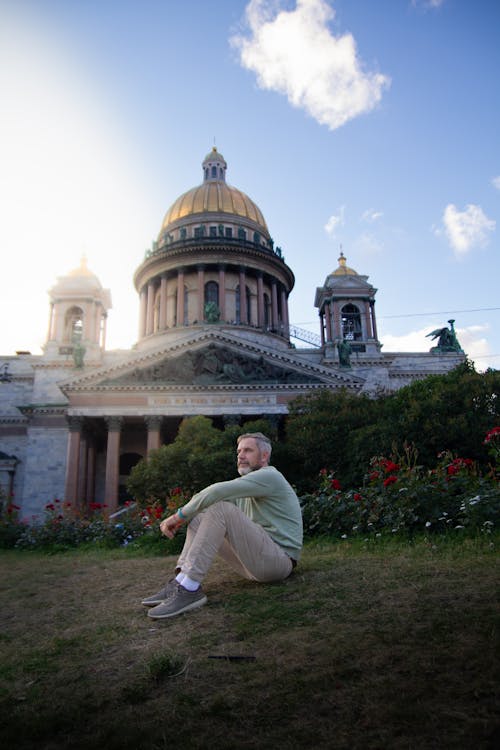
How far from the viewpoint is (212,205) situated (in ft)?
172

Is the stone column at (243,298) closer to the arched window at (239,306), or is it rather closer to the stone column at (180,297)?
the arched window at (239,306)

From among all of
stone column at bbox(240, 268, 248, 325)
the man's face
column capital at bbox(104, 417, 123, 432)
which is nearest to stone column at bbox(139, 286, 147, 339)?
stone column at bbox(240, 268, 248, 325)

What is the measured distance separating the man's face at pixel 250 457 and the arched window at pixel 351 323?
3983cm

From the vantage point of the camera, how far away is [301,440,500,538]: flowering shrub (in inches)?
333

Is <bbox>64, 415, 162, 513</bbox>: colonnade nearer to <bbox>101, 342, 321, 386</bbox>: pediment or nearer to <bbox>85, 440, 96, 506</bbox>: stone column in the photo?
<bbox>85, 440, 96, 506</bbox>: stone column

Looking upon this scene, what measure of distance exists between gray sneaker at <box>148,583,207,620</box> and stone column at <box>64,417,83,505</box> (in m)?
26.9

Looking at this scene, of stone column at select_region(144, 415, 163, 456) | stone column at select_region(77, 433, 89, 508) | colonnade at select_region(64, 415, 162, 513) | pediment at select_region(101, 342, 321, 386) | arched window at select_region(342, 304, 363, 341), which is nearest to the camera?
colonnade at select_region(64, 415, 162, 513)

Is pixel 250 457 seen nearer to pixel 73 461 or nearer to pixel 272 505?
pixel 272 505

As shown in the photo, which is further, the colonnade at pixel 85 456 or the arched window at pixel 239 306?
the arched window at pixel 239 306

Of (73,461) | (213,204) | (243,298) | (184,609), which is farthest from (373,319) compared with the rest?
(184,609)

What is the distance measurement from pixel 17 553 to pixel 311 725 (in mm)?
11608

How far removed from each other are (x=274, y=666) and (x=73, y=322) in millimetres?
43996

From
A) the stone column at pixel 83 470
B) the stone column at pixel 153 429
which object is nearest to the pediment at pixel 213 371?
the stone column at pixel 153 429

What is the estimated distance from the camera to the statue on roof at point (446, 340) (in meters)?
44.1
